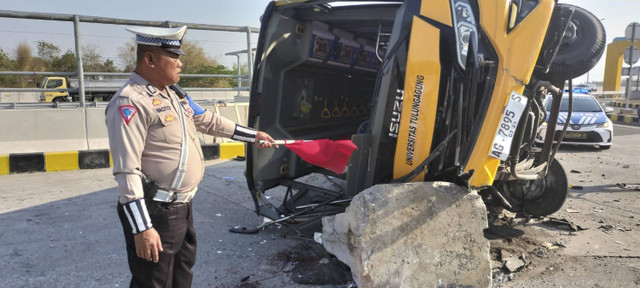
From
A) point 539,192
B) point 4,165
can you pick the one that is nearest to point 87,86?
point 4,165

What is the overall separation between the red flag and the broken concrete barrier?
1.04 metres

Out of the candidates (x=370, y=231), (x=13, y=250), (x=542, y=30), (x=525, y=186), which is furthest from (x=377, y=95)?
(x=13, y=250)

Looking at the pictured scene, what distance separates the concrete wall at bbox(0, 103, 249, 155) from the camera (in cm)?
742

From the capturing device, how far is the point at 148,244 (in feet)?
6.81

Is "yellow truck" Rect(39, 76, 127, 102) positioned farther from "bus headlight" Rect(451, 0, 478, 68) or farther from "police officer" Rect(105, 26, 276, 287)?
"bus headlight" Rect(451, 0, 478, 68)

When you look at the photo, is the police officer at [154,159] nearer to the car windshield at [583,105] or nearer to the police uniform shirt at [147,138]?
the police uniform shirt at [147,138]

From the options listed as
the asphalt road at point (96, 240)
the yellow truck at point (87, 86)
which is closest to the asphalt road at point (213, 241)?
the asphalt road at point (96, 240)

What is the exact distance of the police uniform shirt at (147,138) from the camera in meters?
2.03

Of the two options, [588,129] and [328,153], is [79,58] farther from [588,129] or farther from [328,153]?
[588,129]

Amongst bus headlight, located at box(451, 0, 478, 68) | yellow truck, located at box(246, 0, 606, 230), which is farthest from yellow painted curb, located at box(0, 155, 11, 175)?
bus headlight, located at box(451, 0, 478, 68)

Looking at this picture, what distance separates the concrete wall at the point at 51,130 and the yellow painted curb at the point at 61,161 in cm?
34

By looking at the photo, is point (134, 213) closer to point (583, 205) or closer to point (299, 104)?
point (299, 104)

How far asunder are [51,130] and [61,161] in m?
0.68

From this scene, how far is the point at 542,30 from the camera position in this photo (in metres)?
2.97
